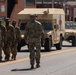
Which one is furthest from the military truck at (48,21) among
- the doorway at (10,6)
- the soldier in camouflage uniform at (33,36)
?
the doorway at (10,6)

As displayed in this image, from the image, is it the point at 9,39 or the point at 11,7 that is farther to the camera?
the point at 11,7

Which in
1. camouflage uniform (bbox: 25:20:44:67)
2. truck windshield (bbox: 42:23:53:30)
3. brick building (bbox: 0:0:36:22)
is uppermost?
camouflage uniform (bbox: 25:20:44:67)

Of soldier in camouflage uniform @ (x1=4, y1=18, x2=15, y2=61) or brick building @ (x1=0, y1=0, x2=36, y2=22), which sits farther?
brick building @ (x1=0, y1=0, x2=36, y2=22)

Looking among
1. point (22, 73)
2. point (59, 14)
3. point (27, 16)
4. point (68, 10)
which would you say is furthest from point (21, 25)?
point (68, 10)

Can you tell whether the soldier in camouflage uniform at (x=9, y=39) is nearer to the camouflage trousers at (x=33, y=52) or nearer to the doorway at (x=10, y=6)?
the camouflage trousers at (x=33, y=52)

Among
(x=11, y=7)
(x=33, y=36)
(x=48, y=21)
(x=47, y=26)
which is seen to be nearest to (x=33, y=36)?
(x=33, y=36)

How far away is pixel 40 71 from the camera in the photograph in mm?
14281

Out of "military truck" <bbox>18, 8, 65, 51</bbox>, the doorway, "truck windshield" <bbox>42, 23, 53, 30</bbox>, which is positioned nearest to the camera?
"military truck" <bbox>18, 8, 65, 51</bbox>

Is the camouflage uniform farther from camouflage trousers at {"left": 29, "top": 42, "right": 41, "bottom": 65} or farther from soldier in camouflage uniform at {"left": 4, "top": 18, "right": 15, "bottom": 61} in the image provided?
soldier in camouflage uniform at {"left": 4, "top": 18, "right": 15, "bottom": 61}

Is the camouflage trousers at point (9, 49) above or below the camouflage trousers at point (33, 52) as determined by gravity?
below

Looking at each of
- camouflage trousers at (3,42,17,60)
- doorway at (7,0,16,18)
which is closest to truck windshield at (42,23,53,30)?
camouflage trousers at (3,42,17,60)

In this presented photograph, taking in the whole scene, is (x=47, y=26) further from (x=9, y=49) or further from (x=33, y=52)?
(x=33, y=52)

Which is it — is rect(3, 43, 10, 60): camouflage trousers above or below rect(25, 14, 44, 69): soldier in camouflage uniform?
below

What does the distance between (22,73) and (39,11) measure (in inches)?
562
